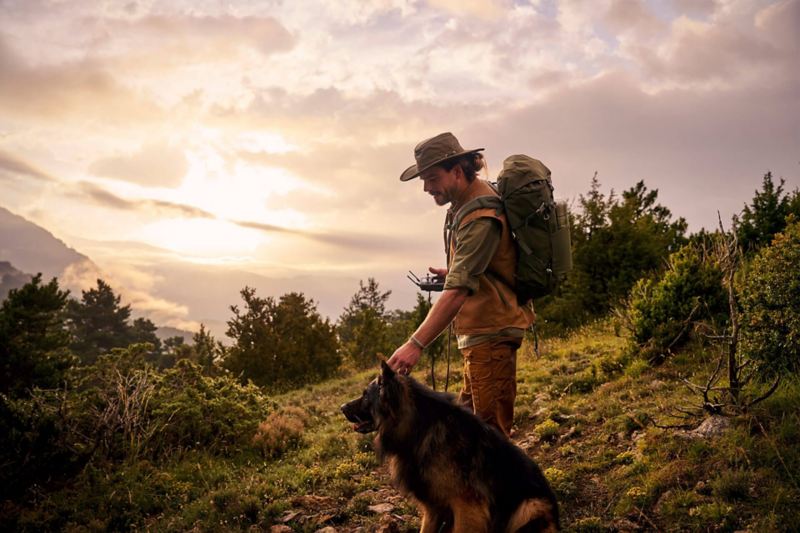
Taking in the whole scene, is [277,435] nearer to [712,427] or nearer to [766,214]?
[712,427]

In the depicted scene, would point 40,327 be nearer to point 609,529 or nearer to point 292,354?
point 292,354

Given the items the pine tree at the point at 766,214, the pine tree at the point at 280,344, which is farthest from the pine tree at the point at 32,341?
the pine tree at the point at 766,214

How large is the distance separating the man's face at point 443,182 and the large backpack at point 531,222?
9.4 inches

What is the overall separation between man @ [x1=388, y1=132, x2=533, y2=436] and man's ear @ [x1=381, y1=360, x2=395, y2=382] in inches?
2.7

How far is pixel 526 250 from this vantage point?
3.73m

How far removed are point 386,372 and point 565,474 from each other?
3.47 m

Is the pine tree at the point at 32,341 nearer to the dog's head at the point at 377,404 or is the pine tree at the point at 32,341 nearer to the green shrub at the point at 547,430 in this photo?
the dog's head at the point at 377,404

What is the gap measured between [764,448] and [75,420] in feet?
34.5

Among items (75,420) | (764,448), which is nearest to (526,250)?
(764,448)

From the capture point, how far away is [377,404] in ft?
12.1

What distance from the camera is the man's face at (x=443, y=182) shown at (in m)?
3.89

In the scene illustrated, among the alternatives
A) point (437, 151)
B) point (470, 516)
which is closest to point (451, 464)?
point (470, 516)

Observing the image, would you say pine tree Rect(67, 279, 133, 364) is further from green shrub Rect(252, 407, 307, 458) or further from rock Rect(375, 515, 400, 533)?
rock Rect(375, 515, 400, 533)

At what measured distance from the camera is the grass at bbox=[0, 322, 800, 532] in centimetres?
440
